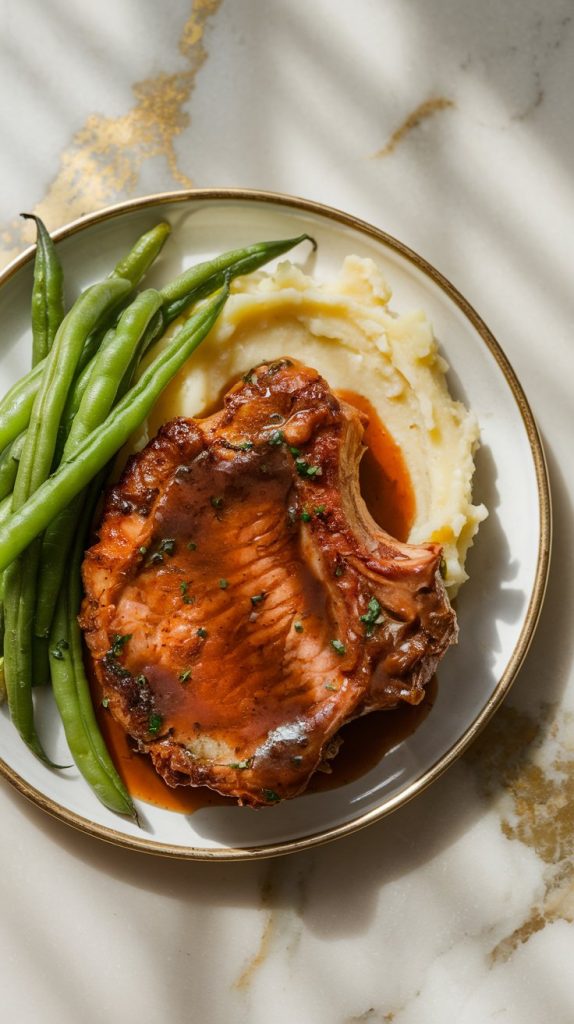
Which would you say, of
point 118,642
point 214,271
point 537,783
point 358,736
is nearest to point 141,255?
point 214,271

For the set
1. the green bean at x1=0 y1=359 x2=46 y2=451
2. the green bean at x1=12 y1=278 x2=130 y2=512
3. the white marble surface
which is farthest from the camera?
the white marble surface

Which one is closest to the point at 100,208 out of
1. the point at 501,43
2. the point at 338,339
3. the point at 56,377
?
the point at 56,377

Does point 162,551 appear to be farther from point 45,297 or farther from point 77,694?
point 45,297

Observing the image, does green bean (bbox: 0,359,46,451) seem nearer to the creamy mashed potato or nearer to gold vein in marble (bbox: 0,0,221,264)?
the creamy mashed potato

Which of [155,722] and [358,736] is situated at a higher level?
[358,736]

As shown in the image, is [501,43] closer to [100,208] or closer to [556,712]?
[100,208]

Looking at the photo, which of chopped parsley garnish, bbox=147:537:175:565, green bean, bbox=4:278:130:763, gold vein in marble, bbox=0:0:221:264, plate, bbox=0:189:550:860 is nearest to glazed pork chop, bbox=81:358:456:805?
chopped parsley garnish, bbox=147:537:175:565

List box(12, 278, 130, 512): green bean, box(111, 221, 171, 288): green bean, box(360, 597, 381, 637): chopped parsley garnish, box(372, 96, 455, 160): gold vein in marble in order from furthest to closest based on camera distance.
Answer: box(372, 96, 455, 160): gold vein in marble → box(111, 221, 171, 288): green bean → box(12, 278, 130, 512): green bean → box(360, 597, 381, 637): chopped parsley garnish
